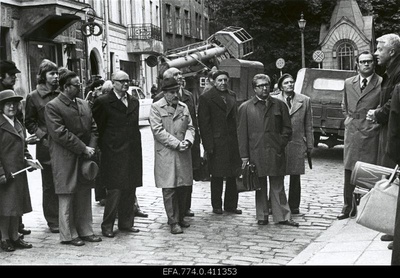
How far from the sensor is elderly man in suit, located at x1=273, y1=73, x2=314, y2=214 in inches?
346

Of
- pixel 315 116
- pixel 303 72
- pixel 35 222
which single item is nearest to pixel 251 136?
pixel 35 222

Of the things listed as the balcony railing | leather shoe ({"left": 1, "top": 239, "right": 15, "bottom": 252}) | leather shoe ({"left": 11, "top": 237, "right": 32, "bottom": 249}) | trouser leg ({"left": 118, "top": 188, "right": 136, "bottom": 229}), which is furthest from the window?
leather shoe ({"left": 1, "top": 239, "right": 15, "bottom": 252})

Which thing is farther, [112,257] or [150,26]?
[150,26]

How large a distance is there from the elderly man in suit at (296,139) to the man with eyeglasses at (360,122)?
639mm

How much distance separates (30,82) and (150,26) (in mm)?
17011

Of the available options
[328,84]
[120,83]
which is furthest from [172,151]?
[328,84]

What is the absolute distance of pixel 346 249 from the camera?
21.3ft

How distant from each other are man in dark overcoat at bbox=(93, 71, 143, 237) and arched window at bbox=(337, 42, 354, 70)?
45.6m

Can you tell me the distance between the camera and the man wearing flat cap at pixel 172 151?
7891 mm

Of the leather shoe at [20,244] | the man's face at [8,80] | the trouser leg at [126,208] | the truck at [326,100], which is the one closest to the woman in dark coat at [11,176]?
the leather shoe at [20,244]

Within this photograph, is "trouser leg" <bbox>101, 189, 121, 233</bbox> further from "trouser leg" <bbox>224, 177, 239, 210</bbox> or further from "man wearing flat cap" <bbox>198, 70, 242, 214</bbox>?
"trouser leg" <bbox>224, 177, 239, 210</bbox>

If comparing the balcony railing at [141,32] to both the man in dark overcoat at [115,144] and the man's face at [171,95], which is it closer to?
the man's face at [171,95]

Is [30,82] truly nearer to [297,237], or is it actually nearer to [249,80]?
[249,80]

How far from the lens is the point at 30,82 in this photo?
23.6 metres
